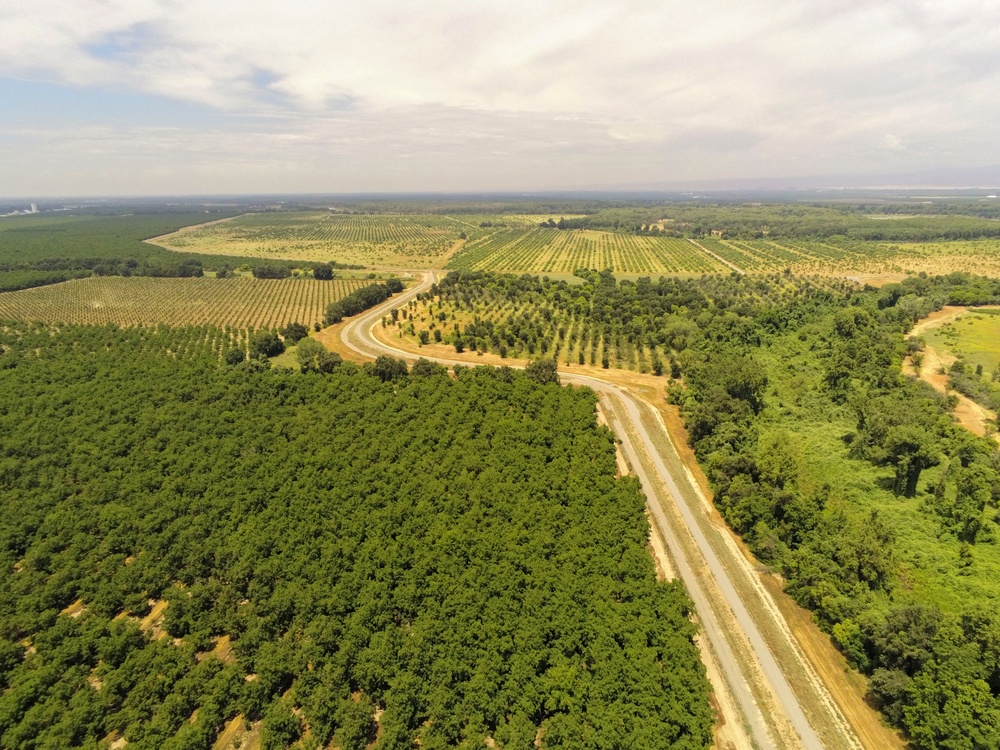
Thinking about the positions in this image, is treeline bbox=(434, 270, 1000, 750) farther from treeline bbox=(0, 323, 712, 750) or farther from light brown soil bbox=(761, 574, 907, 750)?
treeline bbox=(0, 323, 712, 750)

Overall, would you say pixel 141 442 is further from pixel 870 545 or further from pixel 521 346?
pixel 870 545

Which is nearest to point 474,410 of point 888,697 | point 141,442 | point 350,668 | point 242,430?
point 242,430

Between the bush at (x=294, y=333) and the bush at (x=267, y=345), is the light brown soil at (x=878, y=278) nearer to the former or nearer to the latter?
the bush at (x=294, y=333)

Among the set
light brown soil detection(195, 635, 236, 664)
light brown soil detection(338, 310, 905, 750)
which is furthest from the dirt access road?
light brown soil detection(195, 635, 236, 664)

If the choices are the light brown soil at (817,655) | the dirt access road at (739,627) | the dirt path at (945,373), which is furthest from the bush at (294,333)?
the dirt path at (945,373)

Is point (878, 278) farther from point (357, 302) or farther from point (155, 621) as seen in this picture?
point (155, 621)

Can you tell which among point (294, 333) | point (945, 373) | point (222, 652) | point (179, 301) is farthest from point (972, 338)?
point (179, 301)
